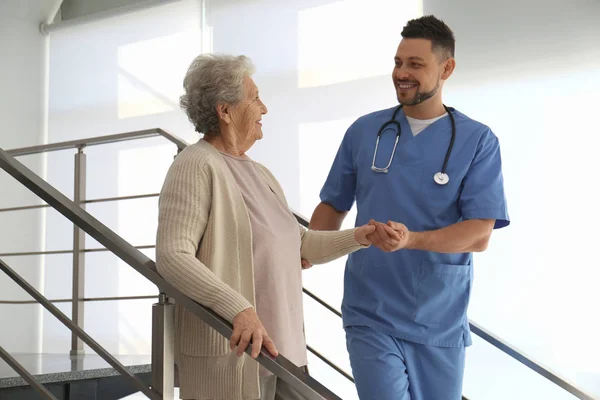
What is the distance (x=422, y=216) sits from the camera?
68.6 inches

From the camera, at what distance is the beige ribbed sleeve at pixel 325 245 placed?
1.57 m

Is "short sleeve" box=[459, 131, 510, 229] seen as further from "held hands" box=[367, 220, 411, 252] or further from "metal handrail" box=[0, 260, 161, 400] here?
"metal handrail" box=[0, 260, 161, 400]

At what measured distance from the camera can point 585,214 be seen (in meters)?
3.28

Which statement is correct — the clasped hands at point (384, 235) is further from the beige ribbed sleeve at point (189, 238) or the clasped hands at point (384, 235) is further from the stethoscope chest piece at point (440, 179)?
the beige ribbed sleeve at point (189, 238)

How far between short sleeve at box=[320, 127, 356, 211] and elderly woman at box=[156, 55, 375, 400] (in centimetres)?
38

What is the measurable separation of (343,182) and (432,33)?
47cm

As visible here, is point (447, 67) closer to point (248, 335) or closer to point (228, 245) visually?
point (228, 245)

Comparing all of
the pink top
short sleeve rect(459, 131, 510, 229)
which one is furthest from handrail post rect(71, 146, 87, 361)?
short sleeve rect(459, 131, 510, 229)

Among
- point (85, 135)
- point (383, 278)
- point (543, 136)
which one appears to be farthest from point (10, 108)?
point (383, 278)

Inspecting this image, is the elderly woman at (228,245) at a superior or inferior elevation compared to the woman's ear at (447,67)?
inferior

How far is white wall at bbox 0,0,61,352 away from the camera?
16.0 feet

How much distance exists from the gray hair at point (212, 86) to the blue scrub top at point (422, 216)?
1.70 feet

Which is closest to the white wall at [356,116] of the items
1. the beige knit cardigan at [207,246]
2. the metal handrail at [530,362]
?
the metal handrail at [530,362]

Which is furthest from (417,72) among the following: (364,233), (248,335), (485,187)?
(248,335)
